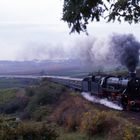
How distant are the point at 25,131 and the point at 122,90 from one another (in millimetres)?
18191

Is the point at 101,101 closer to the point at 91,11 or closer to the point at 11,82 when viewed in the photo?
the point at 91,11

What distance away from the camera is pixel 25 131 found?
72.7ft

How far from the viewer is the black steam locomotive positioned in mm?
38531

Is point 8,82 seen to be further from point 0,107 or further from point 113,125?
point 113,125

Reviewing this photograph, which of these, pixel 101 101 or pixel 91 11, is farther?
pixel 101 101

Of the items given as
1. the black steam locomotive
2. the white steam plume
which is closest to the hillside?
the white steam plume

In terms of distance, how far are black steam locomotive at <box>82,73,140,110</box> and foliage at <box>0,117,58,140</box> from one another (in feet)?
52.9

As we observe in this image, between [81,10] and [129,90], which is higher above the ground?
[81,10]

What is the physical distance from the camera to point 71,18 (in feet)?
71.9

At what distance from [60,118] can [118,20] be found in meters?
20.3

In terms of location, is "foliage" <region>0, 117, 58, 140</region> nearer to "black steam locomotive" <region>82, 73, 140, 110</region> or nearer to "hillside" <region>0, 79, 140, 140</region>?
"hillside" <region>0, 79, 140, 140</region>

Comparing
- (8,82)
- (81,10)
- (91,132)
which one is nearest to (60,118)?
(91,132)

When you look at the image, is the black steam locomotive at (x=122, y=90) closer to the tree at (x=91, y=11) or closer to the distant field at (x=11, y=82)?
the tree at (x=91, y=11)

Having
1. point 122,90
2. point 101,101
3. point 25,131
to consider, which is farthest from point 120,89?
point 25,131
